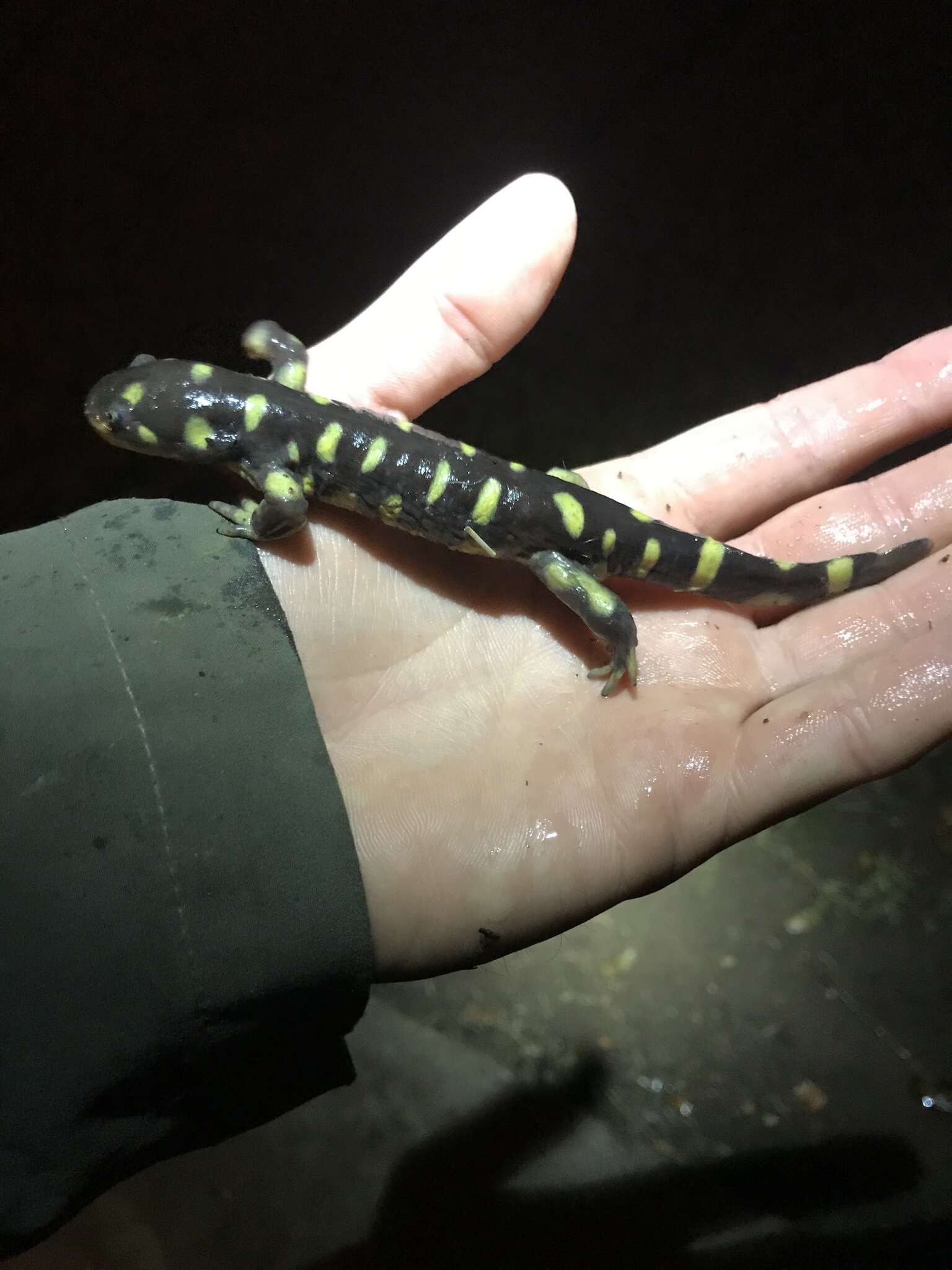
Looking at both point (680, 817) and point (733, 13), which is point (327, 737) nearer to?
point (680, 817)

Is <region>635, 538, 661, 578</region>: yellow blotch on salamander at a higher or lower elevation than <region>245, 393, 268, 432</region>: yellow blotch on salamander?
lower

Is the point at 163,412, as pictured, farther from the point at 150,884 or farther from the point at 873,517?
the point at 873,517

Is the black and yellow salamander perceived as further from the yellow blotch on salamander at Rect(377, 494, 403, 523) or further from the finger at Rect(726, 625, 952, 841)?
the finger at Rect(726, 625, 952, 841)

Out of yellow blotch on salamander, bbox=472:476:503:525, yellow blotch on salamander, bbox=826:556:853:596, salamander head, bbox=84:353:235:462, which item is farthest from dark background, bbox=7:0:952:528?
yellow blotch on salamander, bbox=826:556:853:596

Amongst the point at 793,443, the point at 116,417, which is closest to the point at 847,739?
the point at 793,443

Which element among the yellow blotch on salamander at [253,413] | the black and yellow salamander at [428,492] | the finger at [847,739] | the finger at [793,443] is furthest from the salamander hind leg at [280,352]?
the finger at [847,739]

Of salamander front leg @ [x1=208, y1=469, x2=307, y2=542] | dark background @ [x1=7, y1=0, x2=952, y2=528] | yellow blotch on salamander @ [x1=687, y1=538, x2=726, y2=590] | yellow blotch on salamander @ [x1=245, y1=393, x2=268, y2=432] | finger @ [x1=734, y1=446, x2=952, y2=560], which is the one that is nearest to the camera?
salamander front leg @ [x1=208, y1=469, x2=307, y2=542]
